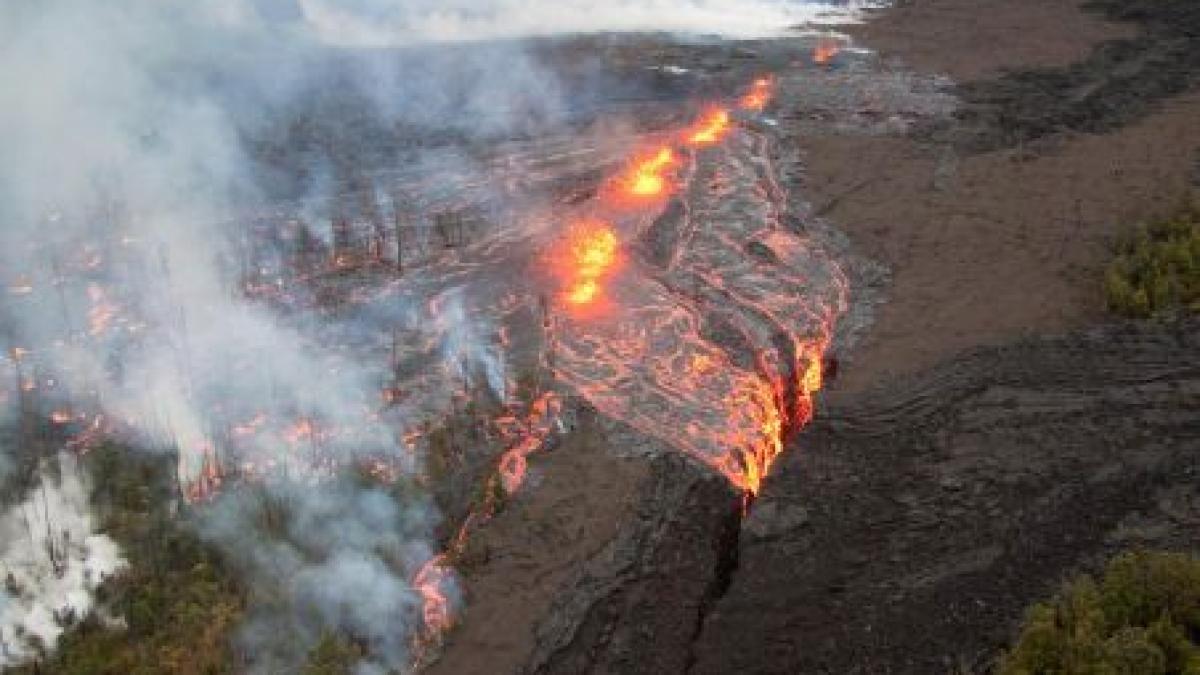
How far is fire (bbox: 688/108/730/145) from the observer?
25117mm

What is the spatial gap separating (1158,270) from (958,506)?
26.4 feet

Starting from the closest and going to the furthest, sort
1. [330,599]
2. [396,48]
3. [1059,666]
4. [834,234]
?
[1059,666] → [330,599] → [834,234] → [396,48]

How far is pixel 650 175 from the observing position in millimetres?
23406

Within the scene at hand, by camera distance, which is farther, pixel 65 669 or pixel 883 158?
pixel 883 158

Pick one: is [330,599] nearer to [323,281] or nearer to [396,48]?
[323,281]

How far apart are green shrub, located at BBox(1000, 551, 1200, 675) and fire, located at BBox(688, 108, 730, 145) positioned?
1614cm

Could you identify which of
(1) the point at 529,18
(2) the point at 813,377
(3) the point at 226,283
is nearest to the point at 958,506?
(2) the point at 813,377

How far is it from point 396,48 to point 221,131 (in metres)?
7.68

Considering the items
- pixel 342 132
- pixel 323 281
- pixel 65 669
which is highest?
pixel 342 132

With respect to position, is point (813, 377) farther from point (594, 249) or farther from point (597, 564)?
point (597, 564)

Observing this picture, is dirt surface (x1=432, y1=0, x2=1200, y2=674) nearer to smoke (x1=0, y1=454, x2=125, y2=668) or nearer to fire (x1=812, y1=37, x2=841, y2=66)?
smoke (x1=0, y1=454, x2=125, y2=668)

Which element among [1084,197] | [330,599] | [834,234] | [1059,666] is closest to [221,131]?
[834,234]

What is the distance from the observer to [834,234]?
21578 millimetres

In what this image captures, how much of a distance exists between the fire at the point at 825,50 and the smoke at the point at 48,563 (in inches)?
876
